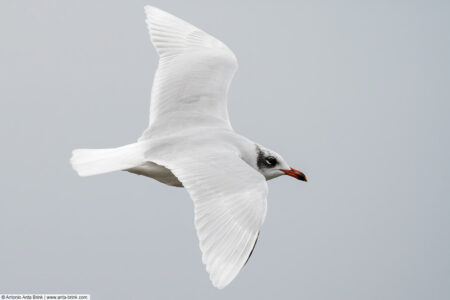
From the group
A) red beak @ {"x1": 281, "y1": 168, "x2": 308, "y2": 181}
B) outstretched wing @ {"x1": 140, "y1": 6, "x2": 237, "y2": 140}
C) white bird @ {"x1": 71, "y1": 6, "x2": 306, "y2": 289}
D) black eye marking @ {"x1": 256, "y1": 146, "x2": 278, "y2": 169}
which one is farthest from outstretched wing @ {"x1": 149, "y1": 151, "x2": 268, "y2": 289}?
red beak @ {"x1": 281, "y1": 168, "x2": 308, "y2": 181}

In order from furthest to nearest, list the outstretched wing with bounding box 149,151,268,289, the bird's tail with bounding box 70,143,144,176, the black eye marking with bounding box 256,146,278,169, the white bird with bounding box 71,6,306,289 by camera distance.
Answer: the black eye marking with bounding box 256,146,278,169
the bird's tail with bounding box 70,143,144,176
the white bird with bounding box 71,6,306,289
the outstretched wing with bounding box 149,151,268,289

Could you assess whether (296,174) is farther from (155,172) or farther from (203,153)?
(155,172)

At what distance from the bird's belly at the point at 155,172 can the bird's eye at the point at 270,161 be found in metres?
0.71

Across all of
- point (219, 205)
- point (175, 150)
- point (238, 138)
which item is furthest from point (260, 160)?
point (219, 205)

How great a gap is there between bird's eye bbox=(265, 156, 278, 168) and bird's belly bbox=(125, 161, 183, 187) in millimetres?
715

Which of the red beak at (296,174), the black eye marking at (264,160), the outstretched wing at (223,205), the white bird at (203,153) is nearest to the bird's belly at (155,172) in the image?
the white bird at (203,153)

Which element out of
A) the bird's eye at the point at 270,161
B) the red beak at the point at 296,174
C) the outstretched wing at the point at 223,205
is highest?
the outstretched wing at the point at 223,205

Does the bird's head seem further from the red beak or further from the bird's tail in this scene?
the bird's tail

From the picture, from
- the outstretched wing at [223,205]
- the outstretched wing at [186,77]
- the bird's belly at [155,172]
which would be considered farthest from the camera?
the outstretched wing at [186,77]

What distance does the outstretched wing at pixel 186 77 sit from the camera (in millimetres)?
6016

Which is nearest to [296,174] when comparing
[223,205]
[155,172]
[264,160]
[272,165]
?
[272,165]

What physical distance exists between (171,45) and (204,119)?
92cm

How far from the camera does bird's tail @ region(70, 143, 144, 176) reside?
17.5 feet

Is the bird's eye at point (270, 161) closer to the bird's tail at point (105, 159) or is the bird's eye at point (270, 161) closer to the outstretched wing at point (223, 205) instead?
the outstretched wing at point (223, 205)
